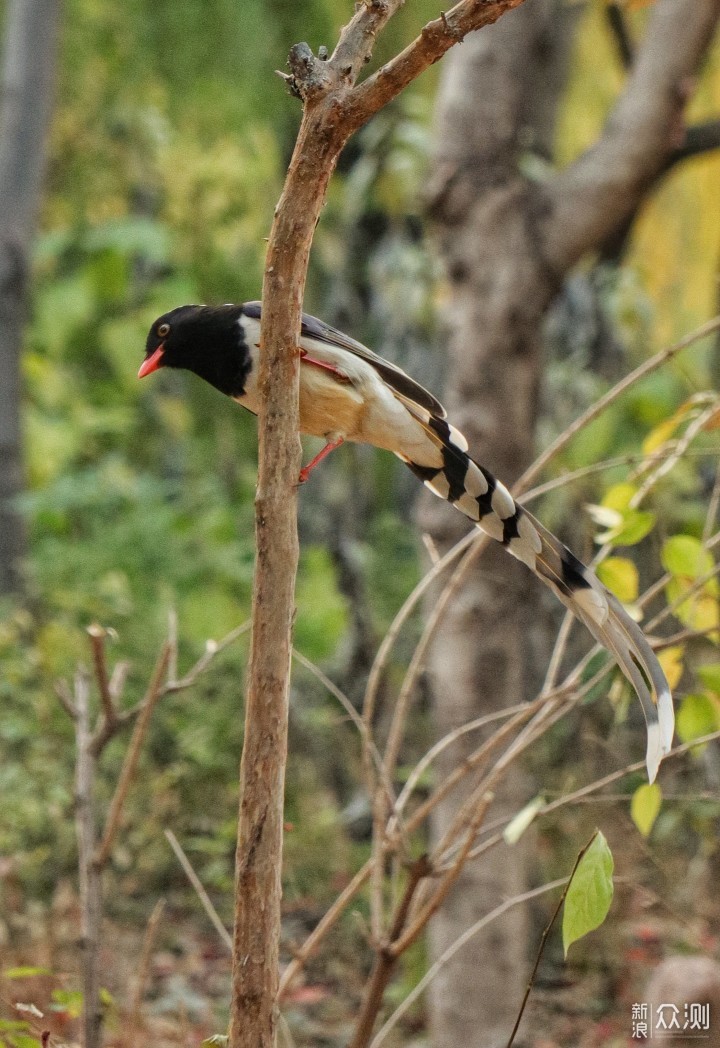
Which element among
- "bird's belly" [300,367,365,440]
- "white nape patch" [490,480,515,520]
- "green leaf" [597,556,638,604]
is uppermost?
"bird's belly" [300,367,365,440]

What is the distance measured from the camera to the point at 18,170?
5.41m

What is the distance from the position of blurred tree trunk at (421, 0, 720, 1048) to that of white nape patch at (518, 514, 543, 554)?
1.43 meters

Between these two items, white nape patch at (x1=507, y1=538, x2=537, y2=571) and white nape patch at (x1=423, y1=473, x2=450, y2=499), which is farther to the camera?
white nape patch at (x1=423, y1=473, x2=450, y2=499)

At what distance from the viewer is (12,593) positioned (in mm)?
5133

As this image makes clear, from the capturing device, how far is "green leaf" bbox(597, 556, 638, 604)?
181cm

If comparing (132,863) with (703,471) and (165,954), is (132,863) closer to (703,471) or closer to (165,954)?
(165,954)

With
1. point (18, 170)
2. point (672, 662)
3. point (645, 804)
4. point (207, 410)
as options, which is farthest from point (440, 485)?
point (207, 410)

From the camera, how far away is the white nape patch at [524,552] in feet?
5.50

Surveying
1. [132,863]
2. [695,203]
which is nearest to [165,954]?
[132,863]

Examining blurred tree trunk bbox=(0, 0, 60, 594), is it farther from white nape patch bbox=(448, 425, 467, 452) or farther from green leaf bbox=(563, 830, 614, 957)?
green leaf bbox=(563, 830, 614, 957)

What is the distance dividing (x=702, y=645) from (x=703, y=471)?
7.80ft

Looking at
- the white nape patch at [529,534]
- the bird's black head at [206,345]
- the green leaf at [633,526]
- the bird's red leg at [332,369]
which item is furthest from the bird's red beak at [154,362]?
the green leaf at [633,526]

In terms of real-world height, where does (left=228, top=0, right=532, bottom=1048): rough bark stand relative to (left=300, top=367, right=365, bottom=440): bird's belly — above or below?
below

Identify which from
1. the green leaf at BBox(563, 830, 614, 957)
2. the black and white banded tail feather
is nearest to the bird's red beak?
the black and white banded tail feather
